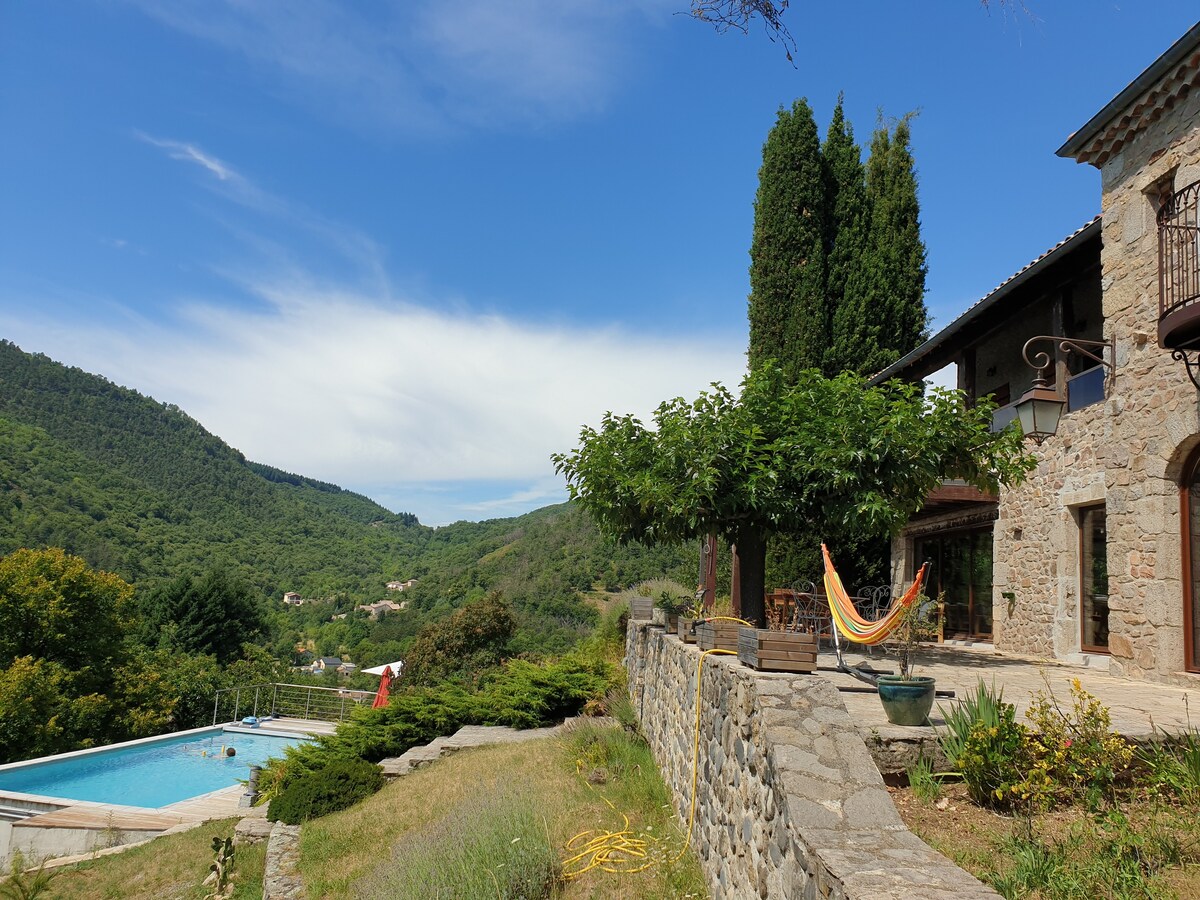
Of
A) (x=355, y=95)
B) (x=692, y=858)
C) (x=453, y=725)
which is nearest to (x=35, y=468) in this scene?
(x=453, y=725)

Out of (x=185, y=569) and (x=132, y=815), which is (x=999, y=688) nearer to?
(x=132, y=815)

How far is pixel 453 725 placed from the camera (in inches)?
528

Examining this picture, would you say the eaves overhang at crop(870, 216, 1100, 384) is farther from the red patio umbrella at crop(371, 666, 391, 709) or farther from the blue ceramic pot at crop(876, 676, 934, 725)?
the red patio umbrella at crop(371, 666, 391, 709)

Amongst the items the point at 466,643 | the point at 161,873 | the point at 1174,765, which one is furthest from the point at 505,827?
the point at 466,643

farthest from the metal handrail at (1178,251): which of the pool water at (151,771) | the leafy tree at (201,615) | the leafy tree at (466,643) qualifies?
the leafy tree at (201,615)

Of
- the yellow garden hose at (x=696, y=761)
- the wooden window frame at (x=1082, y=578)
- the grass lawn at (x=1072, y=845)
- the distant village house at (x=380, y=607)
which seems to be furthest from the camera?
the distant village house at (x=380, y=607)

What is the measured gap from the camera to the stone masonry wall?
7.80 m

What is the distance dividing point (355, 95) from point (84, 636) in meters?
23.9

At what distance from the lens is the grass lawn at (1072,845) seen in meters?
3.06

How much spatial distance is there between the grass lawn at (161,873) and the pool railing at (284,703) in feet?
38.3

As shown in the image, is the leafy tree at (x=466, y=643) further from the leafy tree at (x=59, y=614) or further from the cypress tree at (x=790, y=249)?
the leafy tree at (x=59, y=614)

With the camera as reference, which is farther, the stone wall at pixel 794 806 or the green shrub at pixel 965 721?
the green shrub at pixel 965 721

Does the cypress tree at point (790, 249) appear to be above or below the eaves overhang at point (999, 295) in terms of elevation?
above

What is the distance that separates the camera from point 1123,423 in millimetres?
8594
